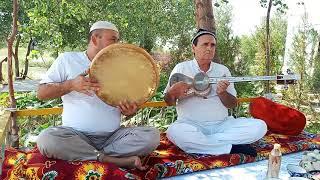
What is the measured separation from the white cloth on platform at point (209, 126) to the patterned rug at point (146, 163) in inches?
3.9

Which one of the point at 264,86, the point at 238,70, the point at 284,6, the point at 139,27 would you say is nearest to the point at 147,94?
the point at 264,86

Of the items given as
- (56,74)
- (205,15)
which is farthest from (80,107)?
(205,15)

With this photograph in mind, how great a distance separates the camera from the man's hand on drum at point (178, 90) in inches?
132

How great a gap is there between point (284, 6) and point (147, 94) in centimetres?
558

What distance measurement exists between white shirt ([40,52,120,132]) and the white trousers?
2.03ft

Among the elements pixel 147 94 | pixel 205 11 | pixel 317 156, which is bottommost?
pixel 317 156

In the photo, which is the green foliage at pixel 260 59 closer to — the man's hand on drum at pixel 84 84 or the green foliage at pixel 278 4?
the green foliage at pixel 278 4

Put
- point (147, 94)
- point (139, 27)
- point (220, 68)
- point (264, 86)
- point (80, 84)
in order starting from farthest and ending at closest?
1. point (139, 27)
2. point (264, 86)
3. point (220, 68)
4. point (147, 94)
5. point (80, 84)

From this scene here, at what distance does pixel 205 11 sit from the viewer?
504cm

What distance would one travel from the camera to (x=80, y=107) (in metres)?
2.93

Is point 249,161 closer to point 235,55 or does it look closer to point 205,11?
point 205,11

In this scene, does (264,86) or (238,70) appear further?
(238,70)

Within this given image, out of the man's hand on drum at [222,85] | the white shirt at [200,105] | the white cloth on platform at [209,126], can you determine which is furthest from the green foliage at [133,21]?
the man's hand on drum at [222,85]

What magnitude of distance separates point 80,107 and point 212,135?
1182mm
